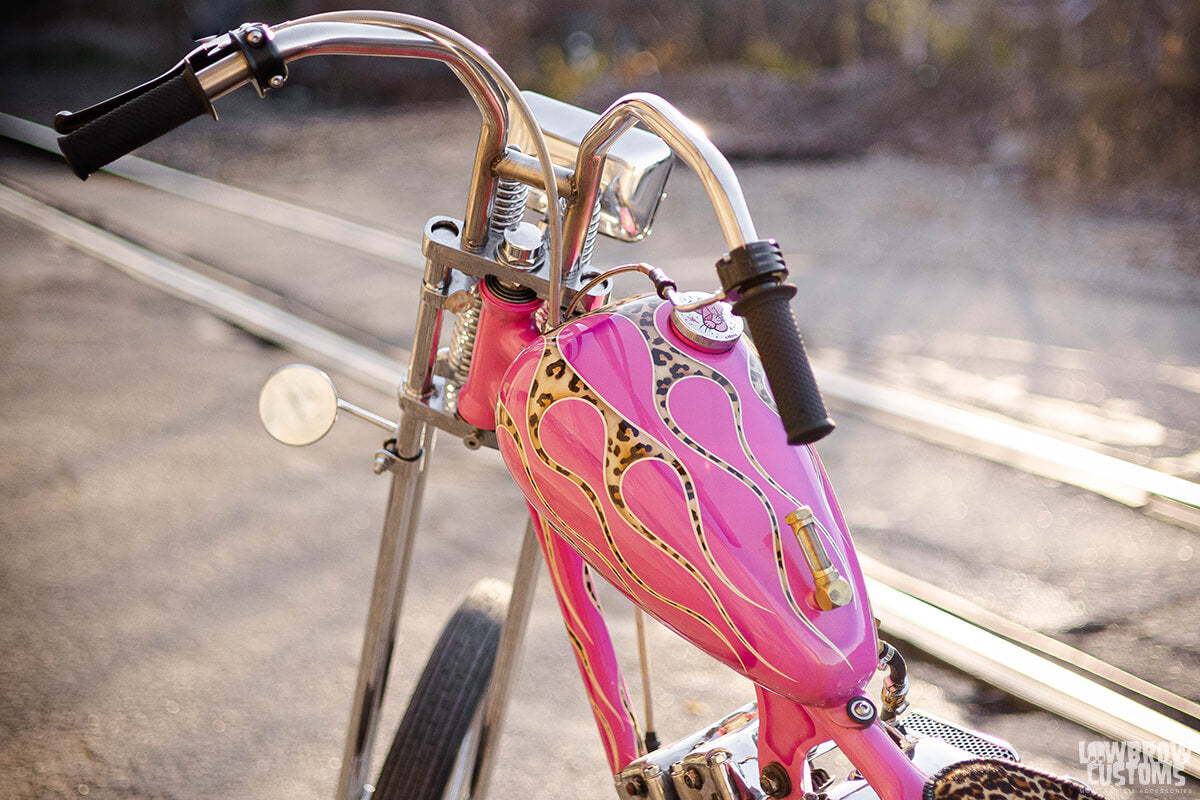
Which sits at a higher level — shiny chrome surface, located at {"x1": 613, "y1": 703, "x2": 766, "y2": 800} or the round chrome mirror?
the round chrome mirror

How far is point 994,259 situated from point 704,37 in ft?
18.4

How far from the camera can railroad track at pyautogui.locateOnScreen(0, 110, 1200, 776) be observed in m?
2.10

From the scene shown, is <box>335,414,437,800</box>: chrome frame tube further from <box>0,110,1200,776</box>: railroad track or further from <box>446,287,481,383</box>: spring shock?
<box>0,110,1200,776</box>: railroad track

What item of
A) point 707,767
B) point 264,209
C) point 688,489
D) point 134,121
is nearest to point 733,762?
point 707,767

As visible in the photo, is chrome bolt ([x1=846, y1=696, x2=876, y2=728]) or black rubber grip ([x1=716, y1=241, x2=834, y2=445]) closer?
black rubber grip ([x1=716, y1=241, x2=834, y2=445])

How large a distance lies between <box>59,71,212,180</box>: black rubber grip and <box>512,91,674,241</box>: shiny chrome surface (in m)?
0.36

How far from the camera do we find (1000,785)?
821 millimetres

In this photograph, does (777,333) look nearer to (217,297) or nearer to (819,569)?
(819,569)

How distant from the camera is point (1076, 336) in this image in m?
3.94

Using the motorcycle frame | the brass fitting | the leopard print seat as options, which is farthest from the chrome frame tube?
the leopard print seat

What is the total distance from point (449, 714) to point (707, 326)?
84cm

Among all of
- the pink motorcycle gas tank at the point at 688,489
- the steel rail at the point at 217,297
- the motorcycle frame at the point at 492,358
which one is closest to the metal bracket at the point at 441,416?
the motorcycle frame at the point at 492,358

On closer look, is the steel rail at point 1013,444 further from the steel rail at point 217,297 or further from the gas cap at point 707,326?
the gas cap at point 707,326

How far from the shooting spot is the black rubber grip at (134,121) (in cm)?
74
